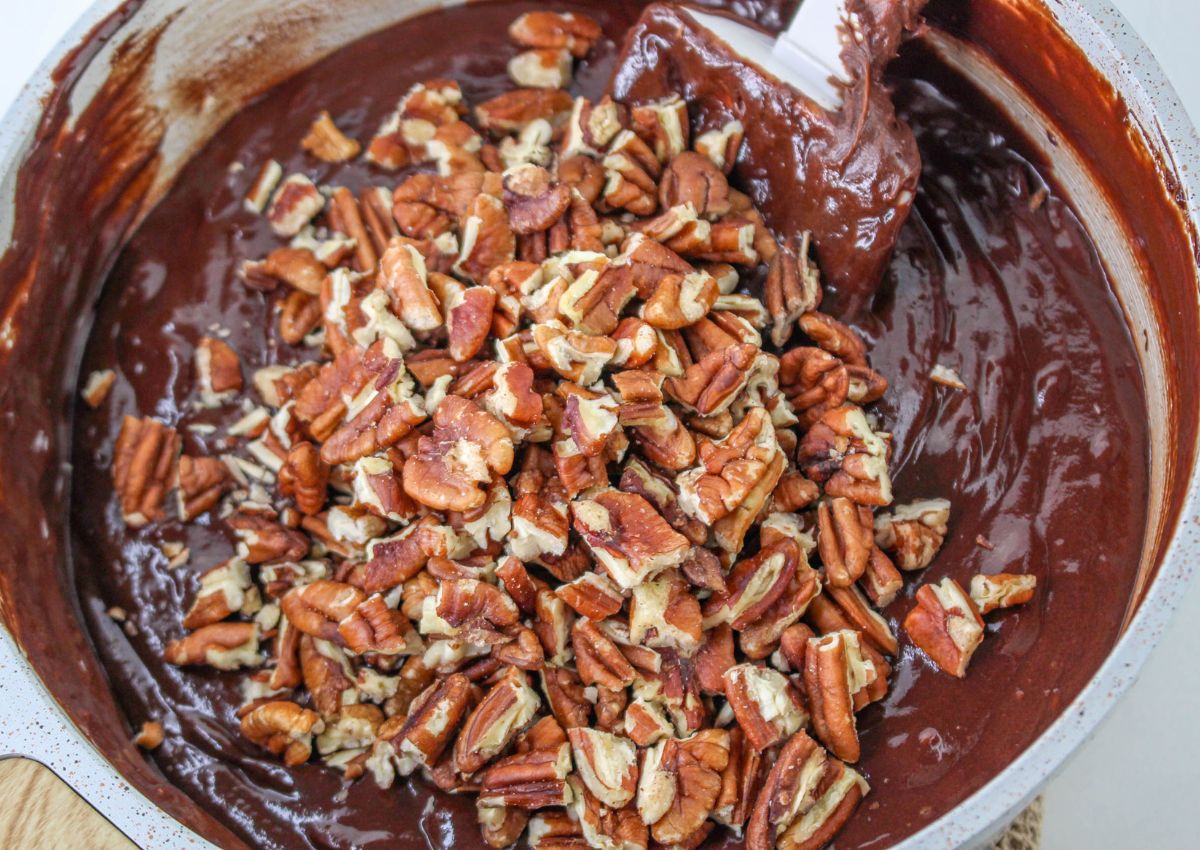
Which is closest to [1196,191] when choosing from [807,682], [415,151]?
[807,682]

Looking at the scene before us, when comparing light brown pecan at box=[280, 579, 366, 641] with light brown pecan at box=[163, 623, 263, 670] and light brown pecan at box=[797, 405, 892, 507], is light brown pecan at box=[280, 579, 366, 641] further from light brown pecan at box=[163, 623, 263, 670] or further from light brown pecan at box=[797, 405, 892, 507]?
light brown pecan at box=[797, 405, 892, 507]

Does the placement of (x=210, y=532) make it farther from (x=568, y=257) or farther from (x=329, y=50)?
(x=329, y=50)

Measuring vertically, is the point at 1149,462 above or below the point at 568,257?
above

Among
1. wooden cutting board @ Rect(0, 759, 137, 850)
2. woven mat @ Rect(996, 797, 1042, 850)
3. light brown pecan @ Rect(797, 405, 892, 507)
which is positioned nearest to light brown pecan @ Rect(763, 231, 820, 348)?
light brown pecan @ Rect(797, 405, 892, 507)

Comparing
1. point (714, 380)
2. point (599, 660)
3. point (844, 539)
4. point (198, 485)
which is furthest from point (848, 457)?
point (198, 485)

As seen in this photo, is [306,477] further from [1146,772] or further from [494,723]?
[1146,772]

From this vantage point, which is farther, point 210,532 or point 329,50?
point 329,50

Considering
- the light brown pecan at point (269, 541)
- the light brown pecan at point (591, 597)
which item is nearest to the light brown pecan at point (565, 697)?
the light brown pecan at point (591, 597)
